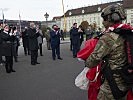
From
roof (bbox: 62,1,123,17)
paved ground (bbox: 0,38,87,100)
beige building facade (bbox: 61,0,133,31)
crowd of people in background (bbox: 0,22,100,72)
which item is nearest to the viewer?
paved ground (bbox: 0,38,87,100)

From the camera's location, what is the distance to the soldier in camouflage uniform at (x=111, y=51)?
354 centimetres

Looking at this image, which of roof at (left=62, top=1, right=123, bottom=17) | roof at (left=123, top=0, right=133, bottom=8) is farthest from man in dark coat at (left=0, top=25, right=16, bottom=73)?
roof at (left=62, top=1, right=123, bottom=17)

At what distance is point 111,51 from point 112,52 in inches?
0.7

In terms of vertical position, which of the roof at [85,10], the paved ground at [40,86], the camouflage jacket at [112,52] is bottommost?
the paved ground at [40,86]

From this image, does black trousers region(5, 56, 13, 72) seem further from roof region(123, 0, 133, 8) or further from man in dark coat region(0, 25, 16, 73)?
roof region(123, 0, 133, 8)

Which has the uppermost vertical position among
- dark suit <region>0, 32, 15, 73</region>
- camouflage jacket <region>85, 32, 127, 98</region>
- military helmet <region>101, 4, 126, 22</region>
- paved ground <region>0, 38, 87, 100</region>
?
military helmet <region>101, 4, 126, 22</region>

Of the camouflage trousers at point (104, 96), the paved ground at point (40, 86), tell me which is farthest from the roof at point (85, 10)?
the camouflage trousers at point (104, 96)

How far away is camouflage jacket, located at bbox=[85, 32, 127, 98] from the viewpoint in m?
3.53

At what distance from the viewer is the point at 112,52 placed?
3566 millimetres

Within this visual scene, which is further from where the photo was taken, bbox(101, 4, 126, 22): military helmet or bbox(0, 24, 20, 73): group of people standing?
bbox(0, 24, 20, 73): group of people standing

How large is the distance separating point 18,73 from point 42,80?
6.54ft

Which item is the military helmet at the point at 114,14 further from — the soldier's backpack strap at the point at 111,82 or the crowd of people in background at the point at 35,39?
the crowd of people in background at the point at 35,39

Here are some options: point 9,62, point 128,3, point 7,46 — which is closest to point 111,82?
point 9,62

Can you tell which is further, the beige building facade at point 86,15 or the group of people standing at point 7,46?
the beige building facade at point 86,15
